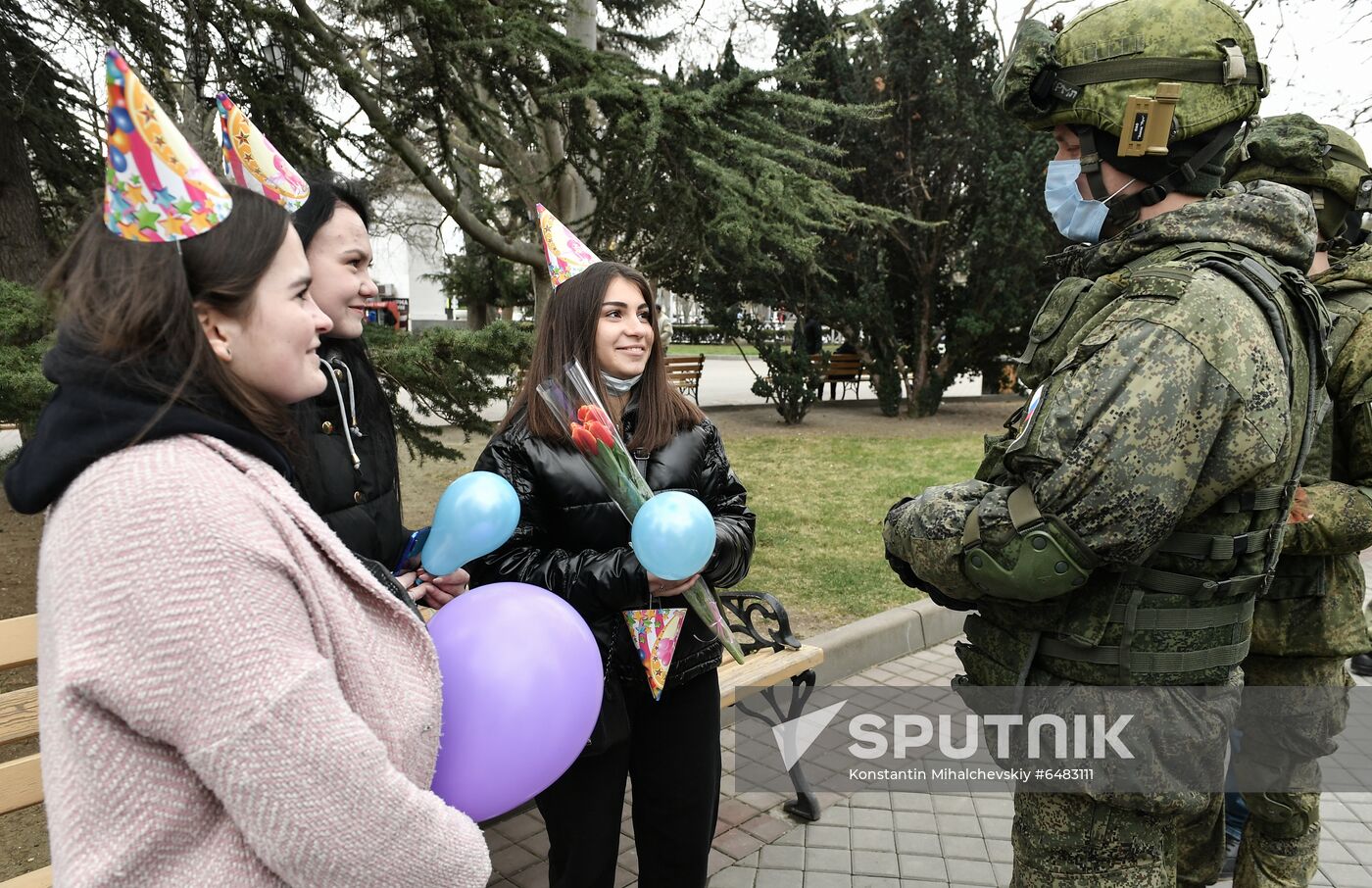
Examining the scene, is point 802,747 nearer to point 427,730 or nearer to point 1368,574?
point 427,730

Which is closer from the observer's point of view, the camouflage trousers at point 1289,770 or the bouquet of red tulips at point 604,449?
the bouquet of red tulips at point 604,449

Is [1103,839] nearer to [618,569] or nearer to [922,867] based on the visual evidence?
[618,569]

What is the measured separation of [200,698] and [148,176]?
66 cm

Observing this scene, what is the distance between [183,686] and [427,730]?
15.1 inches

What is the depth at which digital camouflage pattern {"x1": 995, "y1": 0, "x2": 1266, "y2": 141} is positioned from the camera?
6.69 feet

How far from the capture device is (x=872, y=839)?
137 inches

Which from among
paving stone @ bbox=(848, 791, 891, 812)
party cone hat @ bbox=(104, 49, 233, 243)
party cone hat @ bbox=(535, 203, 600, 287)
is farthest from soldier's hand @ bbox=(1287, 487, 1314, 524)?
party cone hat @ bbox=(104, 49, 233, 243)

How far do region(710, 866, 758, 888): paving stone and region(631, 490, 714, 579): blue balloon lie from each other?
5.40ft

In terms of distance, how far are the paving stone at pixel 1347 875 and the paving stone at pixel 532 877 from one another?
286 centimetres

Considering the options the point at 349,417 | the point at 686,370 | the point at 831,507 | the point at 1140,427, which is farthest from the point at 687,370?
the point at 1140,427

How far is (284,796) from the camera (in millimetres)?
1072

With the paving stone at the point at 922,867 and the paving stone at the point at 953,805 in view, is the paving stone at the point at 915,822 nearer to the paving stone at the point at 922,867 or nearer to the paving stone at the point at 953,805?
the paving stone at the point at 953,805

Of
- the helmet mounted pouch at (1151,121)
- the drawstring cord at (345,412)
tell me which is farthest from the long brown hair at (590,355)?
the helmet mounted pouch at (1151,121)

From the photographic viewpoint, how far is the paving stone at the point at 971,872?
3.19m
